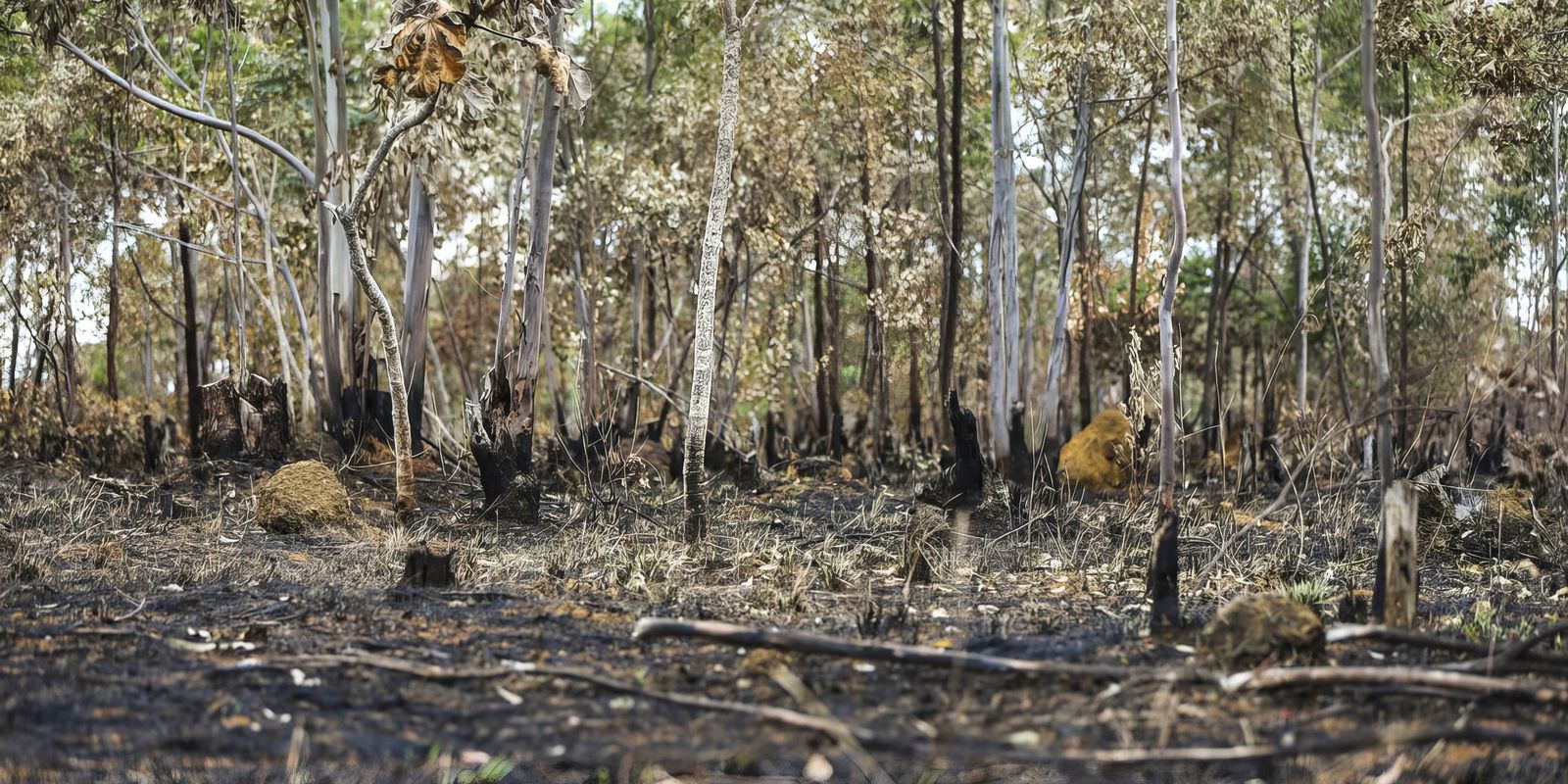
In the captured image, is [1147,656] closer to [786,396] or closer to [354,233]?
[354,233]

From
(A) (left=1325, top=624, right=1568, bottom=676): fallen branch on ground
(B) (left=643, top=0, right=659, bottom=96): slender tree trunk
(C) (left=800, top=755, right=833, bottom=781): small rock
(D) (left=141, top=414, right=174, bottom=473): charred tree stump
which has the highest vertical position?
(B) (left=643, top=0, right=659, bottom=96): slender tree trunk

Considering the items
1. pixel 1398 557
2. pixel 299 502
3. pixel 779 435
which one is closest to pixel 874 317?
pixel 779 435

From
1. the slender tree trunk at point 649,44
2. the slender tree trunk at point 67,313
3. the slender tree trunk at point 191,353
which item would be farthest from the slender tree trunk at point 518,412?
the slender tree trunk at point 649,44

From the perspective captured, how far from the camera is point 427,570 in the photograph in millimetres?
6336

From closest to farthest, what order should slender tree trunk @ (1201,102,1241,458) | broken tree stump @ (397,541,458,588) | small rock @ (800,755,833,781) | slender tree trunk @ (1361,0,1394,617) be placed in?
small rock @ (800,755,833,781), slender tree trunk @ (1361,0,1394,617), broken tree stump @ (397,541,458,588), slender tree trunk @ (1201,102,1241,458)

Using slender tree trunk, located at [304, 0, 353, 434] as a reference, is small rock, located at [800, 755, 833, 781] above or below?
below

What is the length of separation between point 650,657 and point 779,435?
12.6 meters

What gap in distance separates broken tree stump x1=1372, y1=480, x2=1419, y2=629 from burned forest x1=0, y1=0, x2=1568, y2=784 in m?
0.03

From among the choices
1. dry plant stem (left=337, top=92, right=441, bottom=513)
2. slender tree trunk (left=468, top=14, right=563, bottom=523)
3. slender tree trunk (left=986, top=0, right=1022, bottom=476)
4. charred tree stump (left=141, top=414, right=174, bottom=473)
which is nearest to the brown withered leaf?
dry plant stem (left=337, top=92, right=441, bottom=513)

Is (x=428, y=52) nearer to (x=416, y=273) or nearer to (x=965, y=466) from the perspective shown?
(x=416, y=273)

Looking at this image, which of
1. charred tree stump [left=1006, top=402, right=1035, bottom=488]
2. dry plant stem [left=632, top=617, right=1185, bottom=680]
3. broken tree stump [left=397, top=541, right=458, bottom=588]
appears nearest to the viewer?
dry plant stem [left=632, top=617, right=1185, bottom=680]

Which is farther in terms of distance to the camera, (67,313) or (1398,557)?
(67,313)

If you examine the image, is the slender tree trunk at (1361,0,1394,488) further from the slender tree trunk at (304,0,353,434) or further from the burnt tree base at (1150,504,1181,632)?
the slender tree trunk at (304,0,353,434)

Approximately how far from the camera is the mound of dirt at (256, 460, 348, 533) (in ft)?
28.6
